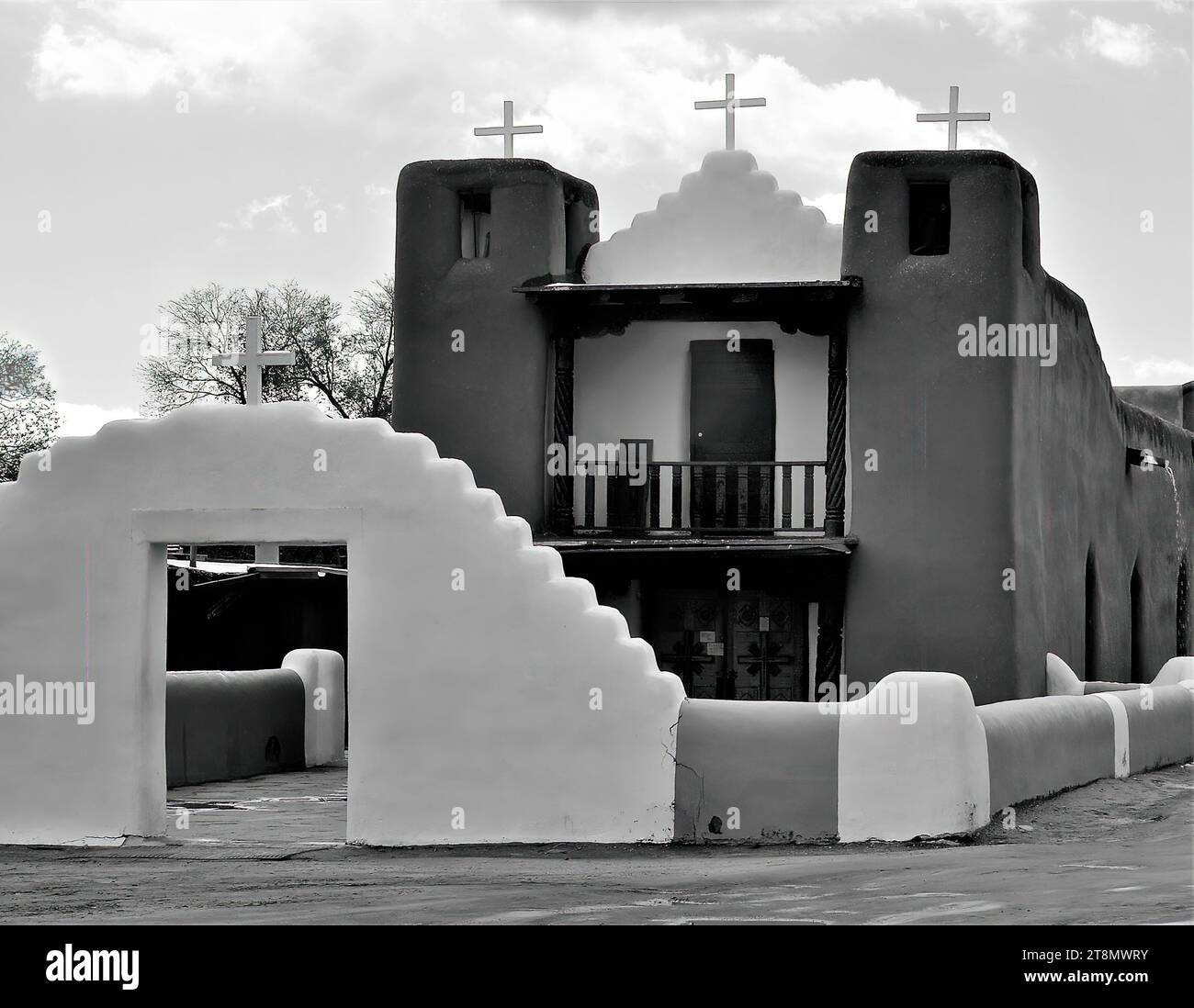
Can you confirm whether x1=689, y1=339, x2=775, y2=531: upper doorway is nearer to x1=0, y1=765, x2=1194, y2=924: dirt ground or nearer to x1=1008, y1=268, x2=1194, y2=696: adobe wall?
x1=1008, y1=268, x2=1194, y2=696: adobe wall

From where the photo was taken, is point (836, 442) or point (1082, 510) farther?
point (1082, 510)

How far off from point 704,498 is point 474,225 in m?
4.13

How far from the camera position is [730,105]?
63.7 feet

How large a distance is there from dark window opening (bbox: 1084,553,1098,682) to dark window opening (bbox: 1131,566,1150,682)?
3281 millimetres

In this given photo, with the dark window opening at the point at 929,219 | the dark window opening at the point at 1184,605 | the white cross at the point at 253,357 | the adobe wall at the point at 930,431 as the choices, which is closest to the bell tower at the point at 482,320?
the adobe wall at the point at 930,431

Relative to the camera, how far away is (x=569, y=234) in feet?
64.0

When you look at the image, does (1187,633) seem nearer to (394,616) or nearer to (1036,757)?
(1036,757)

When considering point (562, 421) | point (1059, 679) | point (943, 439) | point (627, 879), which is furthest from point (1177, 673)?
point (627, 879)

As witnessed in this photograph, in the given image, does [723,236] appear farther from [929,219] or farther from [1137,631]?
[1137,631]

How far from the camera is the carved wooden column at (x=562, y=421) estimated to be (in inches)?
725

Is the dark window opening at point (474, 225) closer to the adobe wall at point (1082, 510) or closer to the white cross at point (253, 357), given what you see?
the white cross at point (253, 357)

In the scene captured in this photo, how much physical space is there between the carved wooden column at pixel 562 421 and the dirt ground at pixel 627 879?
5.00 meters

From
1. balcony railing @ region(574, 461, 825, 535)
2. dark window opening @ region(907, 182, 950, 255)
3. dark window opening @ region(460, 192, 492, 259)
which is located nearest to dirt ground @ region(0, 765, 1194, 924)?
balcony railing @ region(574, 461, 825, 535)
